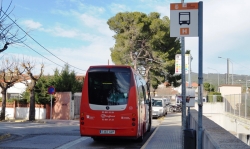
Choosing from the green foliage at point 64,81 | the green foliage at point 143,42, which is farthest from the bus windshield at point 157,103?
the green foliage at point 64,81

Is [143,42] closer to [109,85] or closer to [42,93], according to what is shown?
[42,93]

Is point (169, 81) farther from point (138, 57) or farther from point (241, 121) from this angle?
point (241, 121)

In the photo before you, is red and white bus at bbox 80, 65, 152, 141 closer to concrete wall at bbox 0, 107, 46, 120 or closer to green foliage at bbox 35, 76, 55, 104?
green foliage at bbox 35, 76, 55, 104

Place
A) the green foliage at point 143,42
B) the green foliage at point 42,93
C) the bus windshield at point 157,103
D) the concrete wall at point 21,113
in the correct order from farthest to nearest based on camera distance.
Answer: the green foliage at point 143,42 < the bus windshield at point 157,103 < the concrete wall at point 21,113 < the green foliage at point 42,93

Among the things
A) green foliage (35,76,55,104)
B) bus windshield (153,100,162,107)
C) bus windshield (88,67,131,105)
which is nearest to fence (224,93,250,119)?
bus windshield (153,100,162,107)

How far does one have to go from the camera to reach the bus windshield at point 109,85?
11766 millimetres

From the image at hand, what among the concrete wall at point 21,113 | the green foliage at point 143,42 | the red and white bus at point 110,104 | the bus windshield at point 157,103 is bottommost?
the concrete wall at point 21,113

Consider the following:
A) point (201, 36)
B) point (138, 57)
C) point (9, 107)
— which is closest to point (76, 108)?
point (9, 107)

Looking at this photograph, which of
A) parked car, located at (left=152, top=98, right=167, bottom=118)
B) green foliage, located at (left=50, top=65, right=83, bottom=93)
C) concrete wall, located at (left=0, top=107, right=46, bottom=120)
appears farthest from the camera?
parked car, located at (left=152, top=98, right=167, bottom=118)

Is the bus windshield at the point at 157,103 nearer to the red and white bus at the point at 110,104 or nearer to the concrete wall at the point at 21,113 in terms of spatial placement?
the concrete wall at the point at 21,113

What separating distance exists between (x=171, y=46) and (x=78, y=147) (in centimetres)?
2769

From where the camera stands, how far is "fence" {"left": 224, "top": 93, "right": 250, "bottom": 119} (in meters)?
26.8

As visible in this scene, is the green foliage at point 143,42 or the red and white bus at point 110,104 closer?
the red and white bus at point 110,104

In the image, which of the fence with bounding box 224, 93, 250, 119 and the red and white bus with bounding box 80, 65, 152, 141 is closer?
the red and white bus with bounding box 80, 65, 152, 141
